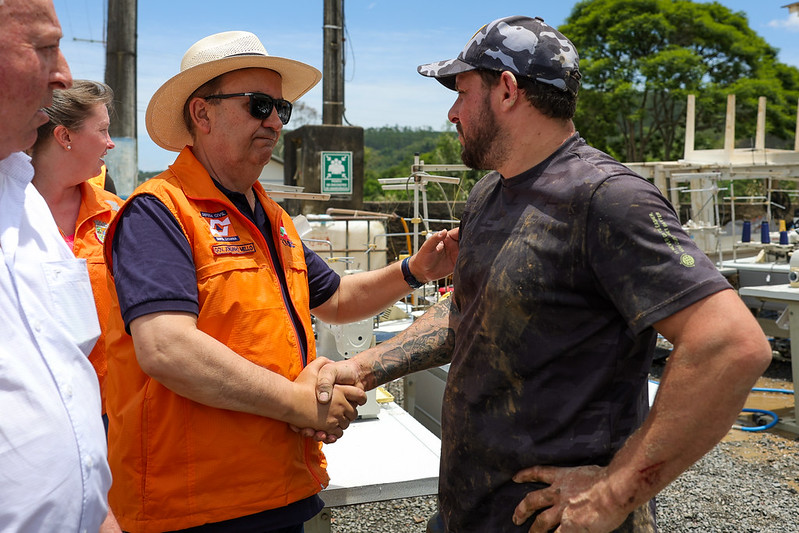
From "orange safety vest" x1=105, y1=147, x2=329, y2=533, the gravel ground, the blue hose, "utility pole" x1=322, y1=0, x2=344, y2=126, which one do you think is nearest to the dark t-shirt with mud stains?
"orange safety vest" x1=105, y1=147, x2=329, y2=533

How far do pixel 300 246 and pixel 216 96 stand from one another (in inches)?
22.1

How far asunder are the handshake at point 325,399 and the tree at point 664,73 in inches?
1058

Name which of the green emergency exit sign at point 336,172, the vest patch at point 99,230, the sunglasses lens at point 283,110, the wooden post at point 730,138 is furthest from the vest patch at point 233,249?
the wooden post at point 730,138

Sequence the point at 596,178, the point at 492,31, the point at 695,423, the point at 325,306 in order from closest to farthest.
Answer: the point at 695,423, the point at 596,178, the point at 492,31, the point at 325,306

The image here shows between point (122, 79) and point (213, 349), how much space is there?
7.37m

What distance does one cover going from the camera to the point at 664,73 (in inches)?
1061

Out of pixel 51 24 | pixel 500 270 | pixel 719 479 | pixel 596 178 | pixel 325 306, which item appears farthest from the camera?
pixel 719 479

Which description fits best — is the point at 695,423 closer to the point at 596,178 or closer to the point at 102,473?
the point at 596,178

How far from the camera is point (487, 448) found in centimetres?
166

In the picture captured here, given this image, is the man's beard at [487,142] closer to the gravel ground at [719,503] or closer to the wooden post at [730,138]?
the gravel ground at [719,503]

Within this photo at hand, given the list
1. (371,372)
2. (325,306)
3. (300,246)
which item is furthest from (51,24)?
(325,306)

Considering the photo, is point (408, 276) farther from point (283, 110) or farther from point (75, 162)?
point (75, 162)

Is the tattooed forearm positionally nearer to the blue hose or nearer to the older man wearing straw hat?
the older man wearing straw hat

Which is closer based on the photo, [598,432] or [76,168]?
[598,432]
